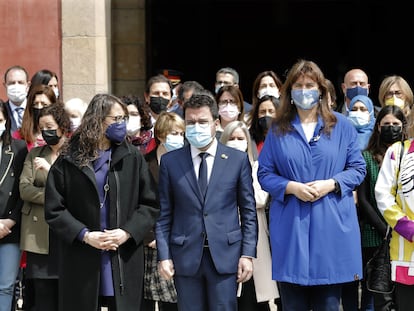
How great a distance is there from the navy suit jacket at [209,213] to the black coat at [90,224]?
0.24 meters

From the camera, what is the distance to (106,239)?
6391mm

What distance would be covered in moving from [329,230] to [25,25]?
645cm

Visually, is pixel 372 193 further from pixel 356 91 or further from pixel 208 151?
pixel 356 91

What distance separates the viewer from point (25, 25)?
11516 mm

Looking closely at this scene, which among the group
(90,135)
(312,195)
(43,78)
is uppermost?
(43,78)

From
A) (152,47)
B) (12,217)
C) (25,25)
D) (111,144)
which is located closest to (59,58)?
(25,25)

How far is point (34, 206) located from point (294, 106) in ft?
7.44

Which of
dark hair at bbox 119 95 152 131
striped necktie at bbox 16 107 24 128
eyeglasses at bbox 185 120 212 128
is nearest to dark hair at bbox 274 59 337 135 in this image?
eyeglasses at bbox 185 120 212 128

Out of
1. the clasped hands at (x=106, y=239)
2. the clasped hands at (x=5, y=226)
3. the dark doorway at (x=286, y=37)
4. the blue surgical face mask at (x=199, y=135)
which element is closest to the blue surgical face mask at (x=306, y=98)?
the blue surgical face mask at (x=199, y=135)

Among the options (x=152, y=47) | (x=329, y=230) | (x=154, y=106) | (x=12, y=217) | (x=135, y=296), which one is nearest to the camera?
(x=329, y=230)

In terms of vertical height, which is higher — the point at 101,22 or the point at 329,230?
the point at 101,22

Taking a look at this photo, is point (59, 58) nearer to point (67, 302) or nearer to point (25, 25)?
point (25, 25)

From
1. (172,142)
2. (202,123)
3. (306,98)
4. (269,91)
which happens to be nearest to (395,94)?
(269,91)

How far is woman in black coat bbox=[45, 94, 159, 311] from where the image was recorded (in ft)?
21.2
